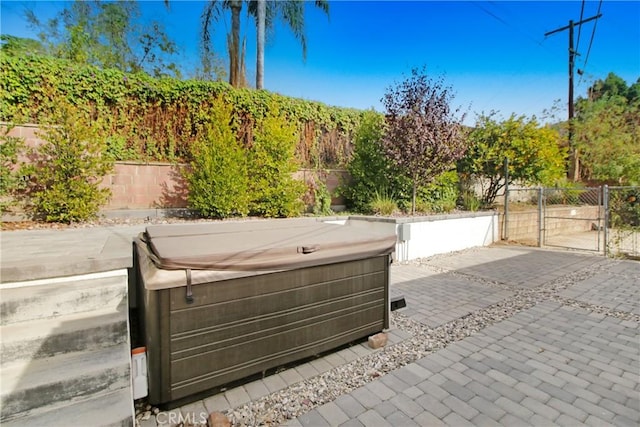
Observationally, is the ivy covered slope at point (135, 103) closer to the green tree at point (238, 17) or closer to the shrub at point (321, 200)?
the shrub at point (321, 200)

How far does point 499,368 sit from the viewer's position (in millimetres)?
2418

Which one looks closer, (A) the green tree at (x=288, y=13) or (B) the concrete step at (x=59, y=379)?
(B) the concrete step at (x=59, y=379)

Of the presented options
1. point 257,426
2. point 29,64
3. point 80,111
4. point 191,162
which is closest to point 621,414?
point 257,426

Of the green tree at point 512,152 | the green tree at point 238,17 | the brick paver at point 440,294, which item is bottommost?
the brick paver at point 440,294

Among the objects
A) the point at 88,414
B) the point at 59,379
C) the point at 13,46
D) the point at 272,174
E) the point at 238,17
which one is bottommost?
the point at 88,414

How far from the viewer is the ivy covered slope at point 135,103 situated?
5.05 metres

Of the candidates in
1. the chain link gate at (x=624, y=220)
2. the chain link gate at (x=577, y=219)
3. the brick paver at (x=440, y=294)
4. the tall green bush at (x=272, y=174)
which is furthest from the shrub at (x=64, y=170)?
the chain link gate at (x=624, y=220)

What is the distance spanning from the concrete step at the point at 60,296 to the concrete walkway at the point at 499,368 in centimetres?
92

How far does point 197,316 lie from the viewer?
72.7 inches

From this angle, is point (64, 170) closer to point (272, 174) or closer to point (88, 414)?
point (272, 174)

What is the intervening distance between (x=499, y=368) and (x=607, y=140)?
1622 cm

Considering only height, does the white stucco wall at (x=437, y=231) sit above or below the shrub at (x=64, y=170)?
below

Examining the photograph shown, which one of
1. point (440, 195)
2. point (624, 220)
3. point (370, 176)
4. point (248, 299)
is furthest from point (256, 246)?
point (624, 220)

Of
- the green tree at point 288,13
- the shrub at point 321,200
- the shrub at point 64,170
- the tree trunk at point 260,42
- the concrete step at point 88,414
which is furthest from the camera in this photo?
the green tree at point 288,13
